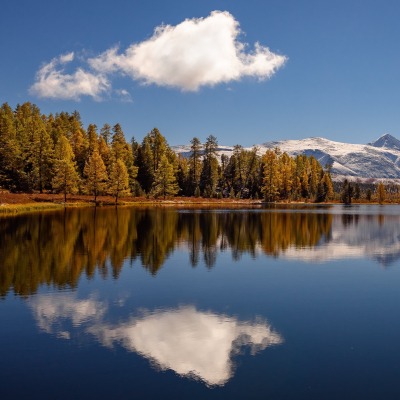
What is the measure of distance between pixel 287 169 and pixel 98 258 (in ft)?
447

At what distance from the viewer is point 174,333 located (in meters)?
12.4

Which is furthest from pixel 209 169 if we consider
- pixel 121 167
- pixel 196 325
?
pixel 196 325

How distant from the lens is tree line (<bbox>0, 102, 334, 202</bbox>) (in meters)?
95.9

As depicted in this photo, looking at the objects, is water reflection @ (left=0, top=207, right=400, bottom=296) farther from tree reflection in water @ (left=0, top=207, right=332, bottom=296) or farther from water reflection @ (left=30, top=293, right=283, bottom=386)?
water reflection @ (left=30, top=293, right=283, bottom=386)

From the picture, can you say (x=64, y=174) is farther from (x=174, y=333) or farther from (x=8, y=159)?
(x=174, y=333)

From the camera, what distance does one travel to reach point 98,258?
25250mm

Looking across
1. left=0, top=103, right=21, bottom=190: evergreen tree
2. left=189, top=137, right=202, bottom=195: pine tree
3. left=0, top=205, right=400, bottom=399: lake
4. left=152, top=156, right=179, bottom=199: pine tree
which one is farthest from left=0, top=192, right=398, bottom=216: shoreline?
left=0, top=205, right=400, bottom=399: lake

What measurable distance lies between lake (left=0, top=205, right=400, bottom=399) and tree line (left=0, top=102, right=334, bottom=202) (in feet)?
240

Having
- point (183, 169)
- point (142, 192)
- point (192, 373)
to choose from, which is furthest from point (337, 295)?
point (183, 169)

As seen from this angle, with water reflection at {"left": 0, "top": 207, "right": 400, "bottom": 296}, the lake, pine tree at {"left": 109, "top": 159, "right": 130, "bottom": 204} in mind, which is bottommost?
the lake

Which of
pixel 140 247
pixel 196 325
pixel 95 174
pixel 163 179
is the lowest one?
pixel 196 325

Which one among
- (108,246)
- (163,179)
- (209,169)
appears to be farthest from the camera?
(209,169)

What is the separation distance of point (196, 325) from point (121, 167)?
9146 centimetres

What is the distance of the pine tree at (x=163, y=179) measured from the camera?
117 meters
